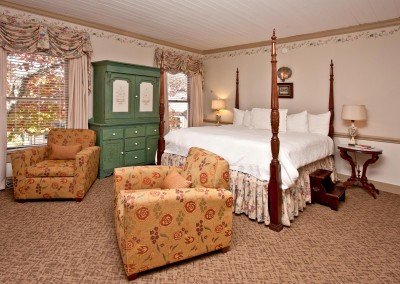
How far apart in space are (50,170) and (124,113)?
171 centimetres

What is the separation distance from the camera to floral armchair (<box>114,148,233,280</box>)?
6.59 ft

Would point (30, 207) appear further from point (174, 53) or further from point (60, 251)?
point (174, 53)

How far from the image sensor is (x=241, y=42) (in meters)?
5.85

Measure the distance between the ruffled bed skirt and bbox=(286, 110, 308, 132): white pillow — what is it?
109 centimetres

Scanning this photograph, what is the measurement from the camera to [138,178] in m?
2.84

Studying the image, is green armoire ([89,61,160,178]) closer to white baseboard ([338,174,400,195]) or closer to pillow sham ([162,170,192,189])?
pillow sham ([162,170,192,189])

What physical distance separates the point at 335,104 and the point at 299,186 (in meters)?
2.11

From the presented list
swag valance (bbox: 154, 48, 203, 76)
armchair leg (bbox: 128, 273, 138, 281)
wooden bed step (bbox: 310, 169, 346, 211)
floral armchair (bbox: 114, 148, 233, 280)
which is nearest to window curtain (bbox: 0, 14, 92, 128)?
swag valance (bbox: 154, 48, 203, 76)

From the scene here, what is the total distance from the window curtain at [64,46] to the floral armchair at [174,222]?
296 centimetres

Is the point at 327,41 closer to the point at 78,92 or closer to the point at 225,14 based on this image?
the point at 225,14

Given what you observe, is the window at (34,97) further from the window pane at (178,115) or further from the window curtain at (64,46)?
the window pane at (178,115)

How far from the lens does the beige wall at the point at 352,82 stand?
4.29 meters

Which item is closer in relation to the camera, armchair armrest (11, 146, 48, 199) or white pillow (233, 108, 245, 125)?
armchair armrest (11, 146, 48, 199)

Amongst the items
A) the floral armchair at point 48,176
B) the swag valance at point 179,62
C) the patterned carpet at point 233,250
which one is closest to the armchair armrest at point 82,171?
the floral armchair at point 48,176
